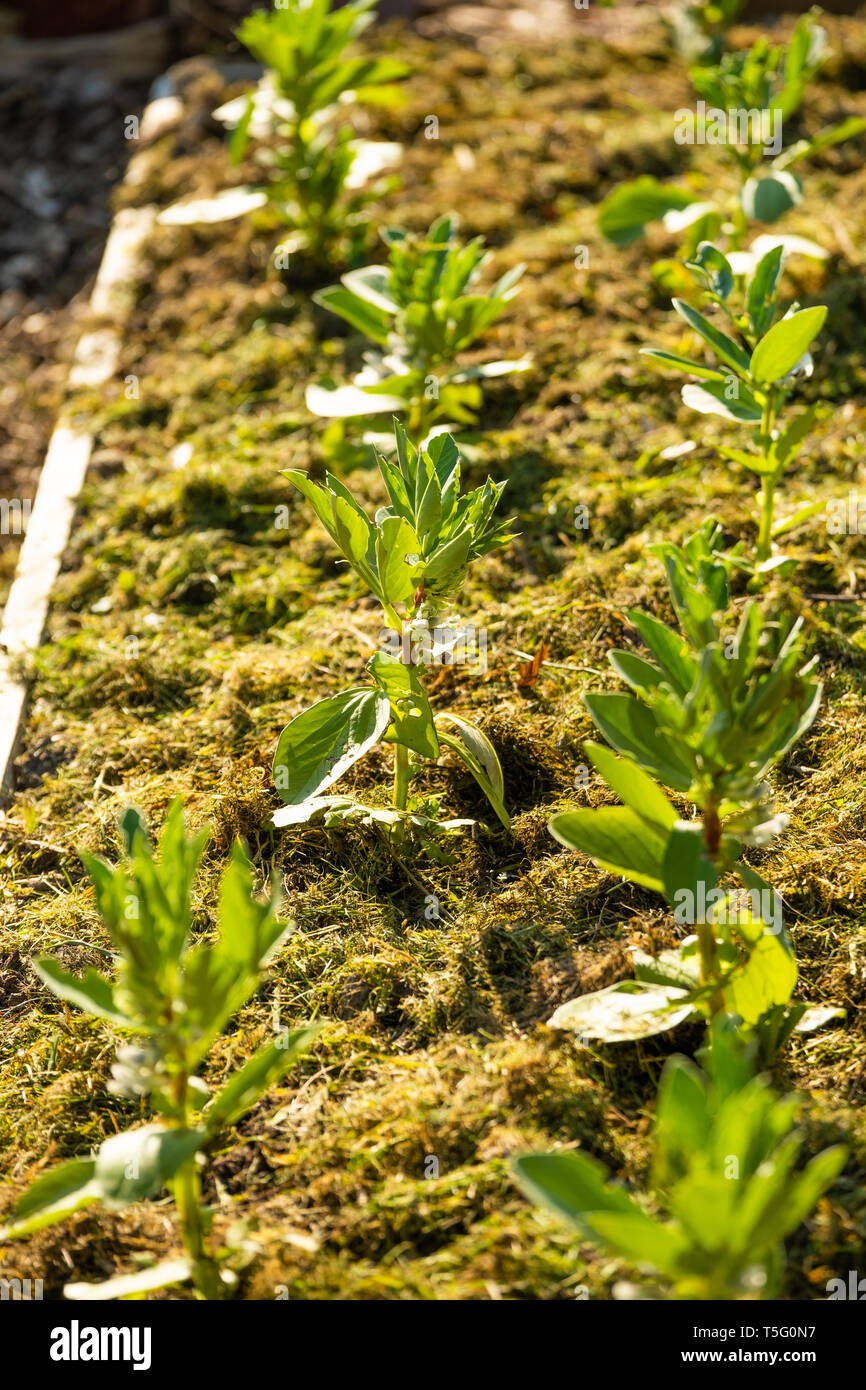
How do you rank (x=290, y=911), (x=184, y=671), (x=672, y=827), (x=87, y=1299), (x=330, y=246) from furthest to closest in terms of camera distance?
(x=330, y=246) → (x=184, y=671) → (x=290, y=911) → (x=672, y=827) → (x=87, y=1299)

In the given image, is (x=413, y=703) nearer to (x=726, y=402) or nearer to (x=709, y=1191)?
(x=726, y=402)

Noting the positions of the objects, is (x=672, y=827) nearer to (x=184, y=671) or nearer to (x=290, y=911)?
(x=290, y=911)

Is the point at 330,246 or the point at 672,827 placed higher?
the point at 330,246

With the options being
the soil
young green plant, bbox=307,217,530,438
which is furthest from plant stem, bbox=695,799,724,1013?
young green plant, bbox=307,217,530,438

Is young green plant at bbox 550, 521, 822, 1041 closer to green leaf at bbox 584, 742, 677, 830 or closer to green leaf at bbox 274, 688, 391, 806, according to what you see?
green leaf at bbox 584, 742, 677, 830

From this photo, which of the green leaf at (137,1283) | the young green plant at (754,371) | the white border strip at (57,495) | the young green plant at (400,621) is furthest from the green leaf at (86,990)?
the young green plant at (754,371)

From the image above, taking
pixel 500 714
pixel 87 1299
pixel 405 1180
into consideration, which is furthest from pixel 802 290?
pixel 87 1299

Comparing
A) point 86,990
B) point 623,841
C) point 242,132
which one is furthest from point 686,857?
point 242,132
